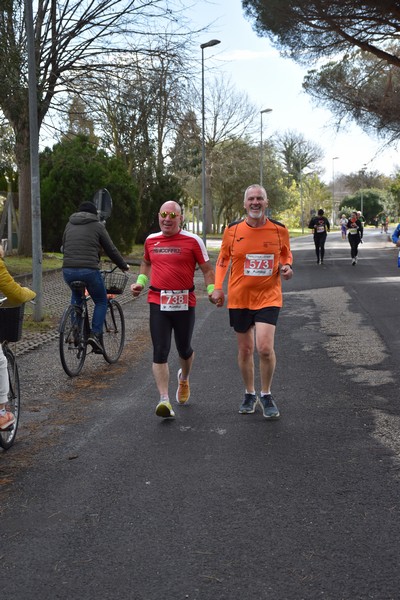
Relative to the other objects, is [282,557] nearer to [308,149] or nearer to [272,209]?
[272,209]

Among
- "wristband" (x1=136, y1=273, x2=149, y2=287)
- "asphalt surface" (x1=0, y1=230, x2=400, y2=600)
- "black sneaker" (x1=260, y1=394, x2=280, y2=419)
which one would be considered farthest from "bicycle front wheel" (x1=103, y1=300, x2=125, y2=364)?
"black sneaker" (x1=260, y1=394, x2=280, y2=419)

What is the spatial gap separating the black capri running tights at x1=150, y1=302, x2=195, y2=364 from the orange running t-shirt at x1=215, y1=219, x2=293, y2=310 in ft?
1.33

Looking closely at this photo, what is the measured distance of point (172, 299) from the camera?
21.8 ft

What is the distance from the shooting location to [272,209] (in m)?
75.4

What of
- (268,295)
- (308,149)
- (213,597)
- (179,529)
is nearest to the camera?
(213,597)

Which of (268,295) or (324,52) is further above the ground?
(324,52)

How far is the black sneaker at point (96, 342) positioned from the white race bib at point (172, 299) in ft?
7.46

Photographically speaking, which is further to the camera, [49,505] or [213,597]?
[49,505]

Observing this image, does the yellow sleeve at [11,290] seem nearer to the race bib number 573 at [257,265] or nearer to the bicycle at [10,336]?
the bicycle at [10,336]

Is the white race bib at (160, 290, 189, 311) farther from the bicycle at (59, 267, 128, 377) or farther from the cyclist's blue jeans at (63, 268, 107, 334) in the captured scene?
the cyclist's blue jeans at (63, 268, 107, 334)

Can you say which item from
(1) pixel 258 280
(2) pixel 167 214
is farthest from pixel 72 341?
(1) pixel 258 280

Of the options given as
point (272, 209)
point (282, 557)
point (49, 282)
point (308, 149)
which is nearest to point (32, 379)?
point (282, 557)

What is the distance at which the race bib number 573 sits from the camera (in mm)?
6512

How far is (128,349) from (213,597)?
7212 millimetres
